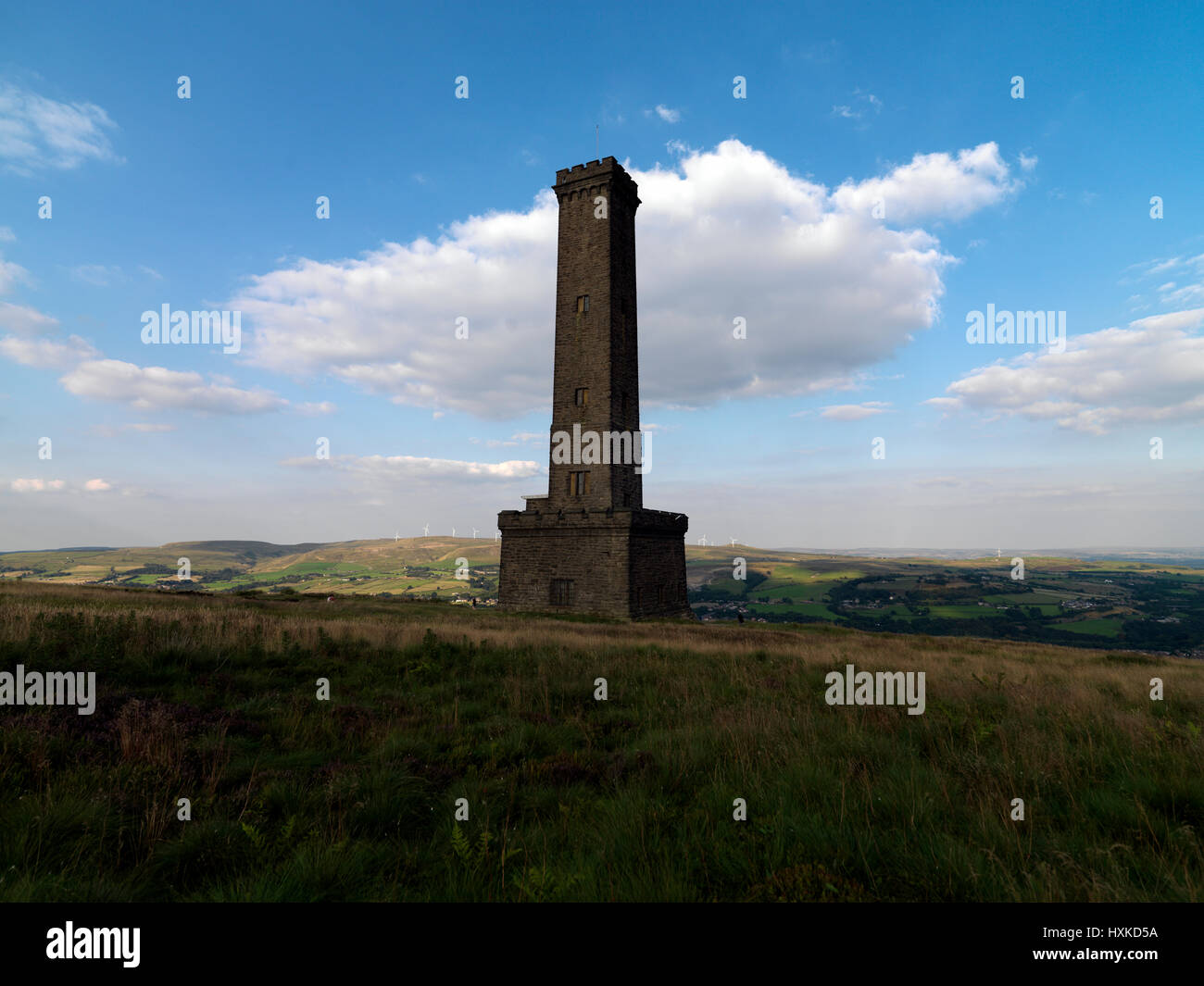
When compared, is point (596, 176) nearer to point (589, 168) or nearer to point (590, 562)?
point (589, 168)

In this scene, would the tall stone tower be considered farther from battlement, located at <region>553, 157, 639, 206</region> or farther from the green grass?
the green grass

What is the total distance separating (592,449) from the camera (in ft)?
103

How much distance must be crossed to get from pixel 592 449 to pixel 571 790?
87.5 ft

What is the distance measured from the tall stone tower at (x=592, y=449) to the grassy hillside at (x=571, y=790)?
21.0 meters

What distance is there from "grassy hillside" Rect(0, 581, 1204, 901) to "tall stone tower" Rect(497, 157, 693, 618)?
827 inches

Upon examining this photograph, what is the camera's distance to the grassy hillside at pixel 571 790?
3.46 m

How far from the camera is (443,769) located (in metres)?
5.78

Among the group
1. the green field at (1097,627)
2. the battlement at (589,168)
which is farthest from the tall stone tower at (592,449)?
the green field at (1097,627)

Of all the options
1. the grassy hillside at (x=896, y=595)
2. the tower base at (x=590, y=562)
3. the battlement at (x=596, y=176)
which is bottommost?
the grassy hillside at (x=896, y=595)

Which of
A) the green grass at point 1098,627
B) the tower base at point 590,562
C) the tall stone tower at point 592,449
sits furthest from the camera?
the green grass at point 1098,627

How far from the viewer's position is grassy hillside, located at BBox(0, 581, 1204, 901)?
3459 mm

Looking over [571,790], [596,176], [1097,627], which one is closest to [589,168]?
[596,176]

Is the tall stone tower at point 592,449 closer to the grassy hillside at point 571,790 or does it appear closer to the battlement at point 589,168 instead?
the battlement at point 589,168
